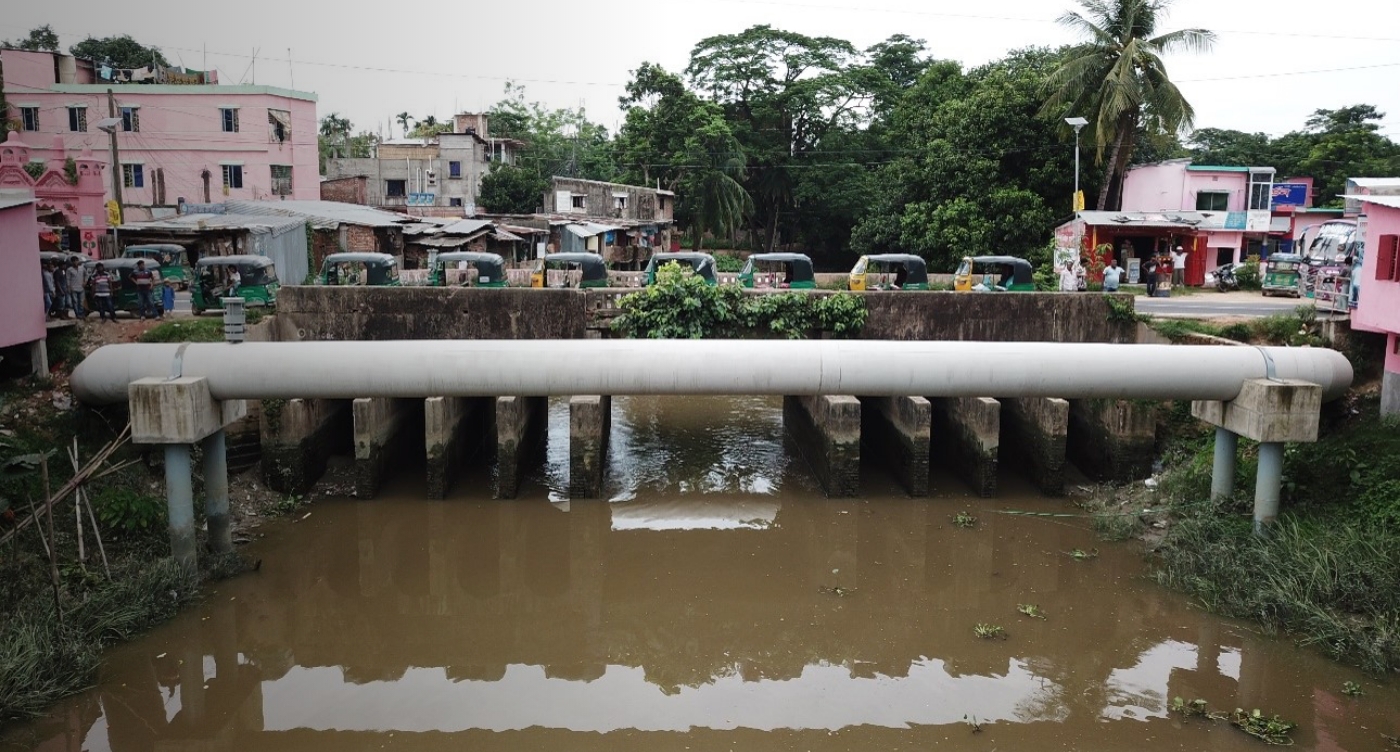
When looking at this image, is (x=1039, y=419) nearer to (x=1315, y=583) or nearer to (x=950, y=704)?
(x=1315, y=583)

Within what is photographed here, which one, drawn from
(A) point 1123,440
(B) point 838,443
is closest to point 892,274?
(A) point 1123,440

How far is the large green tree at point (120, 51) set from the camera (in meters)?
55.3

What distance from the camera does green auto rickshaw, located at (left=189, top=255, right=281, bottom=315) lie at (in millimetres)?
20188

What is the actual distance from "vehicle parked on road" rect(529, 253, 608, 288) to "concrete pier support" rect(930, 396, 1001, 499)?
33.9 ft

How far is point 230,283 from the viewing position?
67.7 feet

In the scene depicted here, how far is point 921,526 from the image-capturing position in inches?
575

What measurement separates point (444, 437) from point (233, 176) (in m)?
30.2

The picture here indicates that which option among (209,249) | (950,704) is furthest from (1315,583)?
(209,249)

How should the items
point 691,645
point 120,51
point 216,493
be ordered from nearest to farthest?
point 691,645 < point 216,493 < point 120,51

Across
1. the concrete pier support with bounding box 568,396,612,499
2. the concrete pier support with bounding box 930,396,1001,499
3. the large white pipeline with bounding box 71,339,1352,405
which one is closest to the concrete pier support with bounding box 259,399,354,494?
the large white pipeline with bounding box 71,339,1352,405

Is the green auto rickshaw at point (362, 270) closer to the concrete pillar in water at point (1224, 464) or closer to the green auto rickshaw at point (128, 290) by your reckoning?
the green auto rickshaw at point (128, 290)

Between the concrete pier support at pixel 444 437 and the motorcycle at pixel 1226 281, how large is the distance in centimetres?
2266

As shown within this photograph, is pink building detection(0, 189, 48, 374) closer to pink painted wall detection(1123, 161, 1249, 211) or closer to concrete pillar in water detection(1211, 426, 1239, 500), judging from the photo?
concrete pillar in water detection(1211, 426, 1239, 500)

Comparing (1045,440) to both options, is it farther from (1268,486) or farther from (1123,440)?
(1268,486)
